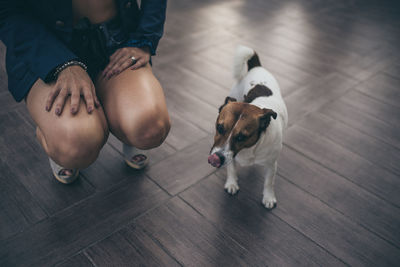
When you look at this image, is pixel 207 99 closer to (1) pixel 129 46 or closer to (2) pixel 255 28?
(1) pixel 129 46

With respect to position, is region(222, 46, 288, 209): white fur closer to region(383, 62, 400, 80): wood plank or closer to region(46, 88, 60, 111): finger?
region(46, 88, 60, 111): finger

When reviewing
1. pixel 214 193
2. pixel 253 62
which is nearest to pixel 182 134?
pixel 214 193

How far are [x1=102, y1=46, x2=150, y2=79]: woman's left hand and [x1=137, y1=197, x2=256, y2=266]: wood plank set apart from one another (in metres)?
0.61

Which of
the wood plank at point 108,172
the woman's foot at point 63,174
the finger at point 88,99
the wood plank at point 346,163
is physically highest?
the finger at point 88,99

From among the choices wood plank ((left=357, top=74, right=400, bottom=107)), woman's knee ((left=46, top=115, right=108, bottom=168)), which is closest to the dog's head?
woman's knee ((left=46, top=115, right=108, bottom=168))

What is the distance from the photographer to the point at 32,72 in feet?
3.67

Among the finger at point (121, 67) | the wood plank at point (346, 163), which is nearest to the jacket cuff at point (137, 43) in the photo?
the finger at point (121, 67)

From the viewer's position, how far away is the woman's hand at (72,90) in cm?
105

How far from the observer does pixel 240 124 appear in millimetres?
1205

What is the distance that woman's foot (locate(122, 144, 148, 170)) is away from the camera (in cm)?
153

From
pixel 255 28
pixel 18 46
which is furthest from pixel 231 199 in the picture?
pixel 255 28

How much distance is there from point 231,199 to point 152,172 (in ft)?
1.34

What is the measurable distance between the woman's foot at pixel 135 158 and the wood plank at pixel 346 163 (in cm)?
80

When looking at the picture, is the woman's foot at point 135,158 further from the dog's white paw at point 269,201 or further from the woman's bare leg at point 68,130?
the dog's white paw at point 269,201
